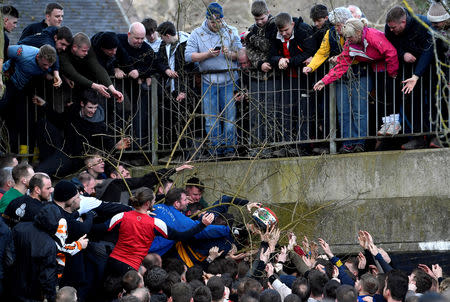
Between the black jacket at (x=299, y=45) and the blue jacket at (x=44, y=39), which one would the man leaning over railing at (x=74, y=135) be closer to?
the blue jacket at (x=44, y=39)

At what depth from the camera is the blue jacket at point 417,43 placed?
42.7ft

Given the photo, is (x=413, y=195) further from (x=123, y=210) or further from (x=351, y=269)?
(x=123, y=210)

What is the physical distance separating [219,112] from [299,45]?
1410 mm

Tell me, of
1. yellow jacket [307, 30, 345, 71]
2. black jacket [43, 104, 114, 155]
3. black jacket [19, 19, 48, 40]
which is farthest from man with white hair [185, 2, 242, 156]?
black jacket [19, 19, 48, 40]

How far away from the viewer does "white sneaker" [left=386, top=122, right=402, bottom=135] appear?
43.7 ft

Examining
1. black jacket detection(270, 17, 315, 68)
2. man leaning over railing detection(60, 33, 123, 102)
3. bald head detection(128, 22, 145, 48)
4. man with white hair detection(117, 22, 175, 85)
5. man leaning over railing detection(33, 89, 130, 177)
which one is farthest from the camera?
man with white hair detection(117, 22, 175, 85)

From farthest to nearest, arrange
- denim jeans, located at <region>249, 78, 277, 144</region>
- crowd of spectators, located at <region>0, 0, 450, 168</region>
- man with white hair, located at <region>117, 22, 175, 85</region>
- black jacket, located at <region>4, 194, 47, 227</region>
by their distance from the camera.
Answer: man with white hair, located at <region>117, 22, 175, 85</region>
denim jeans, located at <region>249, 78, 277, 144</region>
crowd of spectators, located at <region>0, 0, 450, 168</region>
black jacket, located at <region>4, 194, 47, 227</region>

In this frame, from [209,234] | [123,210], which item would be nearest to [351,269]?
[209,234]

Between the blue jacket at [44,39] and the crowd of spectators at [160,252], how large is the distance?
1606 mm

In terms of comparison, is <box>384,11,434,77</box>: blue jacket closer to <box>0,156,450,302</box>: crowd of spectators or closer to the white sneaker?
the white sneaker

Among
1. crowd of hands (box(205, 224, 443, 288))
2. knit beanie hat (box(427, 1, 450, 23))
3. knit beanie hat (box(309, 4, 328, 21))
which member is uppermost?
knit beanie hat (box(427, 1, 450, 23))

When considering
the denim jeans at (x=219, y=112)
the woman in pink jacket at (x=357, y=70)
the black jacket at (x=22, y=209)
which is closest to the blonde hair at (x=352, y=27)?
the woman in pink jacket at (x=357, y=70)

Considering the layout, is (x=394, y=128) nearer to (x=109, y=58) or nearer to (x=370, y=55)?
(x=370, y=55)

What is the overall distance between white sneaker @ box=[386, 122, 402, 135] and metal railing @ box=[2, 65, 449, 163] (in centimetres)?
6
